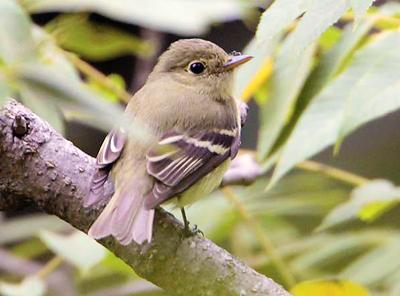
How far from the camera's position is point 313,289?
2.29m

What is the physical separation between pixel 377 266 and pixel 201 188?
0.86 m

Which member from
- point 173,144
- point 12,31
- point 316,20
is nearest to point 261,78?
point 173,144

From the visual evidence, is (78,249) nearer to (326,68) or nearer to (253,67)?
(253,67)

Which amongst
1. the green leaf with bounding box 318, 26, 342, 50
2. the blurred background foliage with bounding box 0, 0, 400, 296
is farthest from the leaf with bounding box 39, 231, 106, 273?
the green leaf with bounding box 318, 26, 342, 50

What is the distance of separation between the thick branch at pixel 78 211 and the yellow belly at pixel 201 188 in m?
0.62

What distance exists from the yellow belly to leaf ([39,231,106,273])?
328mm

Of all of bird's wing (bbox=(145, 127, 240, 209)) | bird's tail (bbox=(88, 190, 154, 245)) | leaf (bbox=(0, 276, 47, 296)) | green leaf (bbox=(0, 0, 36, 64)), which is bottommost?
leaf (bbox=(0, 276, 47, 296))

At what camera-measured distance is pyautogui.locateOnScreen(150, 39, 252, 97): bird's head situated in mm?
3430

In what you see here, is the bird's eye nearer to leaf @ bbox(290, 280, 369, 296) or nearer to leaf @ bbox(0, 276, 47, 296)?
leaf @ bbox(0, 276, 47, 296)

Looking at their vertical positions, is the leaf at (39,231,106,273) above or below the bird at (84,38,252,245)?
below

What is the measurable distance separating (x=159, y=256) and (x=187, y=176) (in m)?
0.58

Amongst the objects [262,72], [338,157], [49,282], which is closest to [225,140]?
[262,72]

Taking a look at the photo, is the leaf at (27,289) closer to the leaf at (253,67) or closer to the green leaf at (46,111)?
the green leaf at (46,111)

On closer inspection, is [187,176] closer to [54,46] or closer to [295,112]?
[295,112]
